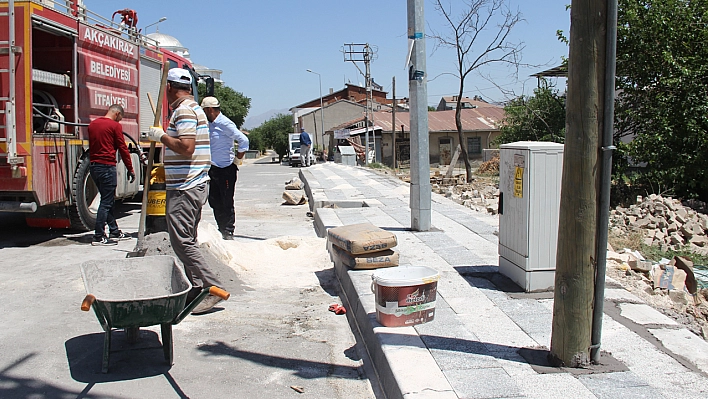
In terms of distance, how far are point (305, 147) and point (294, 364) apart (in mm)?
29455

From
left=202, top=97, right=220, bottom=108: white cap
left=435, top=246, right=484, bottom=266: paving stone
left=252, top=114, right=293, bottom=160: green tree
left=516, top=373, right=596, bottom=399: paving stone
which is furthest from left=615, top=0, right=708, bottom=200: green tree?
left=252, top=114, right=293, bottom=160: green tree

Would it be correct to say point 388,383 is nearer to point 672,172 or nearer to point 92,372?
point 92,372

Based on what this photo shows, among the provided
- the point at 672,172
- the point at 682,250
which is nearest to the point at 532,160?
the point at 682,250

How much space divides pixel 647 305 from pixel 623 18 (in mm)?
10721

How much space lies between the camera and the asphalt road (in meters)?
3.92

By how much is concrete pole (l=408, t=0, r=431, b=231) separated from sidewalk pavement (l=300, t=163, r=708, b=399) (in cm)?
183

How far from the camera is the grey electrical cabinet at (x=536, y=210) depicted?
16.5ft

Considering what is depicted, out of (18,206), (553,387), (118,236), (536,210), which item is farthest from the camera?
(118,236)

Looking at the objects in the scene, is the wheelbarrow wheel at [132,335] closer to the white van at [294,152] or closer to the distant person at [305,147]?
the distant person at [305,147]

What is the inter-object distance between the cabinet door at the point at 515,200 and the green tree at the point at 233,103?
5837 cm

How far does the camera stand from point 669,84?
12727 millimetres

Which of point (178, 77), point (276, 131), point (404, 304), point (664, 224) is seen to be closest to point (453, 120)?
point (276, 131)

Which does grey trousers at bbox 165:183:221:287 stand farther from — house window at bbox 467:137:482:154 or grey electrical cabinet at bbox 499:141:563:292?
house window at bbox 467:137:482:154

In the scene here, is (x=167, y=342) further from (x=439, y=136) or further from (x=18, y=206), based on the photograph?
(x=439, y=136)
